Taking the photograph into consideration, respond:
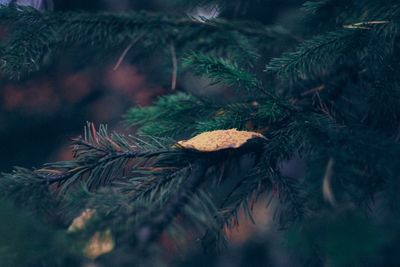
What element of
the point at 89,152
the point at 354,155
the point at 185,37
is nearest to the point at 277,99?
the point at 354,155

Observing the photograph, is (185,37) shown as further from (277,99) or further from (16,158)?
(16,158)

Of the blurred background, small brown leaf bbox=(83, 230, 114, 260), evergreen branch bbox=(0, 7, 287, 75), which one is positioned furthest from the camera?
the blurred background

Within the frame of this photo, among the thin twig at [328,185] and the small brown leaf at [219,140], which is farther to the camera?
the small brown leaf at [219,140]

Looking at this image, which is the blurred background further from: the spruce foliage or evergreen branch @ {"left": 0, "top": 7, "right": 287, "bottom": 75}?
the spruce foliage

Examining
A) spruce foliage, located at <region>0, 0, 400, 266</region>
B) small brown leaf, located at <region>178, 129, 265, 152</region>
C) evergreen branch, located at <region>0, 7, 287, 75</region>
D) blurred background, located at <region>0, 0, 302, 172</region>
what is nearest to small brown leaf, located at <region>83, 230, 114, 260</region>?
spruce foliage, located at <region>0, 0, 400, 266</region>

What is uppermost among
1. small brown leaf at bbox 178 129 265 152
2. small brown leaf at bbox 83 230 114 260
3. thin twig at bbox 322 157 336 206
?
thin twig at bbox 322 157 336 206

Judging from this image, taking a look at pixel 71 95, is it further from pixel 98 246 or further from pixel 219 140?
pixel 98 246

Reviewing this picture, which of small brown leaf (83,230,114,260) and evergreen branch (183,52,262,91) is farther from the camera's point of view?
evergreen branch (183,52,262,91)

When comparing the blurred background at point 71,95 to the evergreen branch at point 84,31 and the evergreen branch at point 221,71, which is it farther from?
the evergreen branch at point 221,71

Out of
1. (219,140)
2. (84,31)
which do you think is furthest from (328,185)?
(84,31)

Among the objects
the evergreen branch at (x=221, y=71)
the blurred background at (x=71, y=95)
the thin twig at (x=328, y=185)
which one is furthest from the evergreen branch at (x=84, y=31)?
the thin twig at (x=328, y=185)
